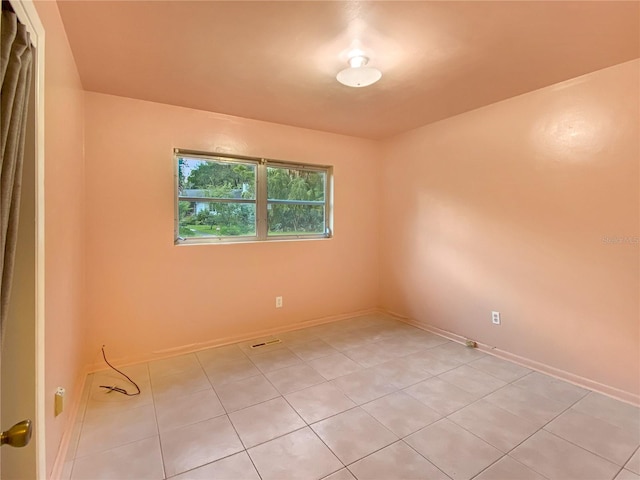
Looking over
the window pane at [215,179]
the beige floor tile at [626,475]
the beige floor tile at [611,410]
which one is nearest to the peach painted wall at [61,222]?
the window pane at [215,179]

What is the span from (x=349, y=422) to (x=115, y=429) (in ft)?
4.63

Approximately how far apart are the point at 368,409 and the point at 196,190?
2453 millimetres

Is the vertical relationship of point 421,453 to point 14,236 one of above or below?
below

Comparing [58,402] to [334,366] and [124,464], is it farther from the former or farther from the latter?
[334,366]

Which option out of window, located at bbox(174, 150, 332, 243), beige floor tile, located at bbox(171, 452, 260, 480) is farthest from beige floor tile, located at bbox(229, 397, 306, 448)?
window, located at bbox(174, 150, 332, 243)

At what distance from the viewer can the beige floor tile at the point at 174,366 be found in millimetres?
2604

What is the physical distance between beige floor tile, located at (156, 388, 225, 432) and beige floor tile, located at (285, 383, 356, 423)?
19.9 inches

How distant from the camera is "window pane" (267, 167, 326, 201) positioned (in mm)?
3531

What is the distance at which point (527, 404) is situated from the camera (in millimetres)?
2139

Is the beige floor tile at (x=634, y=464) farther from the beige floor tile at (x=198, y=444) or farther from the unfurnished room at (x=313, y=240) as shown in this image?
the beige floor tile at (x=198, y=444)

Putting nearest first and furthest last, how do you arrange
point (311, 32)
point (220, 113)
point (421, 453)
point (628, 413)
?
1. point (421, 453)
2. point (311, 32)
3. point (628, 413)
4. point (220, 113)

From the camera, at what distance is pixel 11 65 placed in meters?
0.89

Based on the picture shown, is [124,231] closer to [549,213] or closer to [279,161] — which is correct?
[279,161]

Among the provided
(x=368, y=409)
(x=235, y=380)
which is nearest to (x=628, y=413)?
(x=368, y=409)
